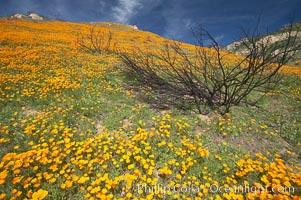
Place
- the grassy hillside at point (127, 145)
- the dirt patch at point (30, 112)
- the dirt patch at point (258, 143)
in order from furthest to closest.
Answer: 1. the dirt patch at point (30, 112)
2. the dirt patch at point (258, 143)
3. the grassy hillside at point (127, 145)

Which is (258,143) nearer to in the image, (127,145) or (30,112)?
(127,145)

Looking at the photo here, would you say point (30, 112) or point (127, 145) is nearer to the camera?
point (127, 145)

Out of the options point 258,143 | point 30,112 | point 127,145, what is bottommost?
point 127,145

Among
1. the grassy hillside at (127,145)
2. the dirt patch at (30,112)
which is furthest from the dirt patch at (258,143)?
the dirt patch at (30,112)

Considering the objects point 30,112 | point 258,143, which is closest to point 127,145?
point 30,112

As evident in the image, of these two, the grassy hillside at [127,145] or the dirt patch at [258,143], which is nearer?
the grassy hillside at [127,145]

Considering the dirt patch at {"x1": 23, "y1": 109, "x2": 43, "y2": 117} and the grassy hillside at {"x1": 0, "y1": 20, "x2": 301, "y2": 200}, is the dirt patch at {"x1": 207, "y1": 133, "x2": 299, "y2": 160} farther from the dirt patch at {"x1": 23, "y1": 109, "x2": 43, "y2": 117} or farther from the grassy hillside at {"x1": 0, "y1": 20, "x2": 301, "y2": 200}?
the dirt patch at {"x1": 23, "y1": 109, "x2": 43, "y2": 117}

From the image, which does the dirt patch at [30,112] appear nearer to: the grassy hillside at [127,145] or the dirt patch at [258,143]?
the grassy hillside at [127,145]

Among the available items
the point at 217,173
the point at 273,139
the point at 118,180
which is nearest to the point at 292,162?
the point at 273,139

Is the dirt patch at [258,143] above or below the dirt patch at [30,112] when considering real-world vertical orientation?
below

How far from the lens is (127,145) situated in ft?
16.3

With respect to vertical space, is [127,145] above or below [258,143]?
below

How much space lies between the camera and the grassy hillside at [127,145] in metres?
3.82

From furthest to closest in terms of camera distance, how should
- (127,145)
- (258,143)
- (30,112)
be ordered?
(30,112) → (258,143) → (127,145)
